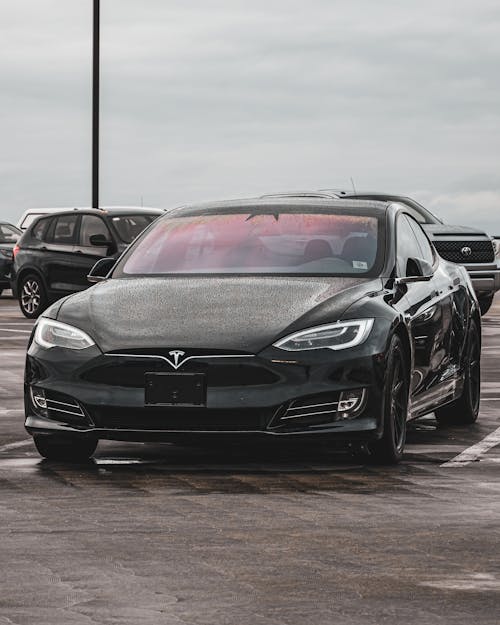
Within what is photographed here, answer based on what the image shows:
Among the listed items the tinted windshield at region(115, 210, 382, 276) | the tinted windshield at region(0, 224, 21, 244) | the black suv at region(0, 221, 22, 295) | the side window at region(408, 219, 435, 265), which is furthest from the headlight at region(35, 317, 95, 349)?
the tinted windshield at region(0, 224, 21, 244)

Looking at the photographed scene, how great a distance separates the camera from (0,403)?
1331cm

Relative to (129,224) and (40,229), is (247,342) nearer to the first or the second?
(129,224)

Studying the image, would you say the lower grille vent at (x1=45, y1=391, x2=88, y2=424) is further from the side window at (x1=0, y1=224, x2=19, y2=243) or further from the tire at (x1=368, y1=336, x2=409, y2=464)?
the side window at (x1=0, y1=224, x2=19, y2=243)

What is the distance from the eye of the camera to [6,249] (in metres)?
35.7

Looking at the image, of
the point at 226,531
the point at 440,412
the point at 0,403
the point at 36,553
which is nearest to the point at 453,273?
the point at 440,412

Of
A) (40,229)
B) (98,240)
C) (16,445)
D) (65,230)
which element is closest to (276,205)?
(16,445)

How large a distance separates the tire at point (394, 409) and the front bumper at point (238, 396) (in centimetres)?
15

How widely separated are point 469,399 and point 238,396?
3249 mm

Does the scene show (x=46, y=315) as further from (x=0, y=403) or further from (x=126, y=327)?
(x=0, y=403)

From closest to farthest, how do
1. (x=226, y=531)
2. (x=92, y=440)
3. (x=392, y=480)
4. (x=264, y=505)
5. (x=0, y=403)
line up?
(x=226, y=531)
(x=264, y=505)
(x=392, y=480)
(x=92, y=440)
(x=0, y=403)

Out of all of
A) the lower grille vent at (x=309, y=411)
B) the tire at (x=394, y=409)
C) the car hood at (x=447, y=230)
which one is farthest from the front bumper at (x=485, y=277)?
the lower grille vent at (x=309, y=411)

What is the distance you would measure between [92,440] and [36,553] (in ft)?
9.45

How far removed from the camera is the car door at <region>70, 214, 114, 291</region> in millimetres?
27250

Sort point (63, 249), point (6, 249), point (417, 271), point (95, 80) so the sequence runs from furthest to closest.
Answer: point (95, 80), point (6, 249), point (63, 249), point (417, 271)
